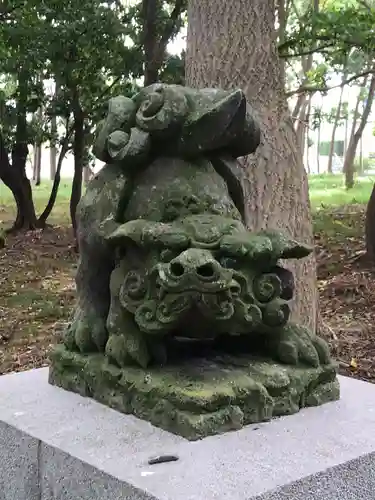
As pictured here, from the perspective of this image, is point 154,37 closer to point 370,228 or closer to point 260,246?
point 370,228

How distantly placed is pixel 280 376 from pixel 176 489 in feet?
2.08

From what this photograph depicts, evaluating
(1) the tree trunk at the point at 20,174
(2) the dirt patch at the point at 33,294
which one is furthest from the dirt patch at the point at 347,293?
(1) the tree trunk at the point at 20,174

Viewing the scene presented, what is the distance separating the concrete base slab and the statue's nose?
470 mm

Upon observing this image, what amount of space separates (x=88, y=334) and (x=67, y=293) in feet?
17.4

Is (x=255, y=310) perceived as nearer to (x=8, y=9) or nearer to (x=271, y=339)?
(x=271, y=339)

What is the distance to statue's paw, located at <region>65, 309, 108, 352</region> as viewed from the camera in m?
2.76

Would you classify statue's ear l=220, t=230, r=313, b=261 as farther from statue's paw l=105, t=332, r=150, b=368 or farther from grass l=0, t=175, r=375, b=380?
grass l=0, t=175, r=375, b=380

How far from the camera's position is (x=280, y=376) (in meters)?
2.44

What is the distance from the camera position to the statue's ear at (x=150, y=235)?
2.44 metres

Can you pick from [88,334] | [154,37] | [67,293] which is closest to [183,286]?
[88,334]

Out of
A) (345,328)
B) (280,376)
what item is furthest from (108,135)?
(345,328)

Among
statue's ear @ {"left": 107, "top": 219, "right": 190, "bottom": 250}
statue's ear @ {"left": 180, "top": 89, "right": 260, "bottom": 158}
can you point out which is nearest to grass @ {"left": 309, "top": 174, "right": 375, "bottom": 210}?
statue's ear @ {"left": 180, "top": 89, "right": 260, "bottom": 158}

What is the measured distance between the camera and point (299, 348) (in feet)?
8.50

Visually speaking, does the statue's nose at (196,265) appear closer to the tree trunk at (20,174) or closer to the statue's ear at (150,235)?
the statue's ear at (150,235)
